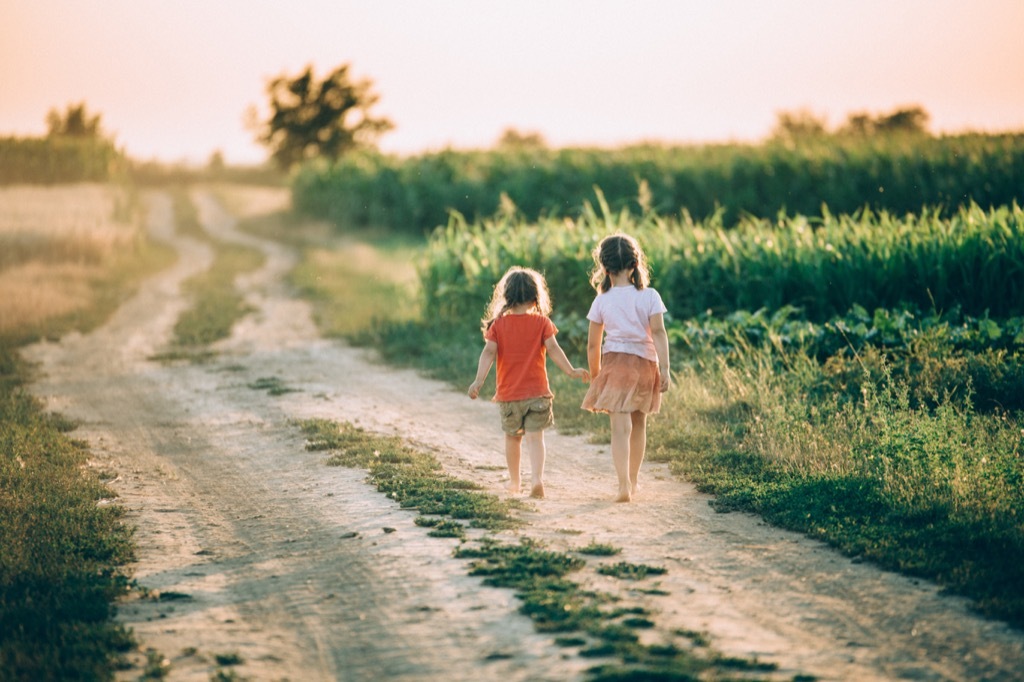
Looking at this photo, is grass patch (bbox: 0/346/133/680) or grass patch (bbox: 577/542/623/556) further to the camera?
grass patch (bbox: 577/542/623/556)

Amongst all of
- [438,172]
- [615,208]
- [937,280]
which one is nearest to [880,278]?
[937,280]

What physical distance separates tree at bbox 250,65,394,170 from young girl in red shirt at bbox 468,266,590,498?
174 feet

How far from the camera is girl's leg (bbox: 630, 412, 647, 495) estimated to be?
694 centimetres

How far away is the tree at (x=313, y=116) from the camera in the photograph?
58.8 meters

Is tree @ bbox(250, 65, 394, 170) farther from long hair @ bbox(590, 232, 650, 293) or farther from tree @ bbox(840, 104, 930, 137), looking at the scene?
long hair @ bbox(590, 232, 650, 293)

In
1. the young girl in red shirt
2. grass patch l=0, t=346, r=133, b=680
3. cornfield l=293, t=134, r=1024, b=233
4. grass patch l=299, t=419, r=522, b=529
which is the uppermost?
cornfield l=293, t=134, r=1024, b=233

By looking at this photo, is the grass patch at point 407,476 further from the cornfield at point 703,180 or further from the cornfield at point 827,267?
the cornfield at point 703,180

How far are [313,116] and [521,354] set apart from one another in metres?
54.6

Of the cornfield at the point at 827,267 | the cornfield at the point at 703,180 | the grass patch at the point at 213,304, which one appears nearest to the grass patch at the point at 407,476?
the grass patch at the point at 213,304

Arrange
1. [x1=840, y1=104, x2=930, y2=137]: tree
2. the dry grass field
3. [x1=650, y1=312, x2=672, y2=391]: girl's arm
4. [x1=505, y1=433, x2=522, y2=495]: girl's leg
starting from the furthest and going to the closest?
[x1=840, y1=104, x2=930, y2=137]: tree
the dry grass field
[x1=505, y1=433, x2=522, y2=495]: girl's leg
[x1=650, y1=312, x2=672, y2=391]: girl's arm

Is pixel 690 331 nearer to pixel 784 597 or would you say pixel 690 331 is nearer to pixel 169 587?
pixel 784 597

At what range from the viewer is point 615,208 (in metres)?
29.4

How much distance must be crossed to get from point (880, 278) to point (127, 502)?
9519mm

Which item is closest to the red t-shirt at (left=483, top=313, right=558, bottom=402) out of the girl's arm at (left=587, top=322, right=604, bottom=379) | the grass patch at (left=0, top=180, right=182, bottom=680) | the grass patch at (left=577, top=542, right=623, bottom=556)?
the girl's arm at (left=587, top=322, right=604, bottom=379)
